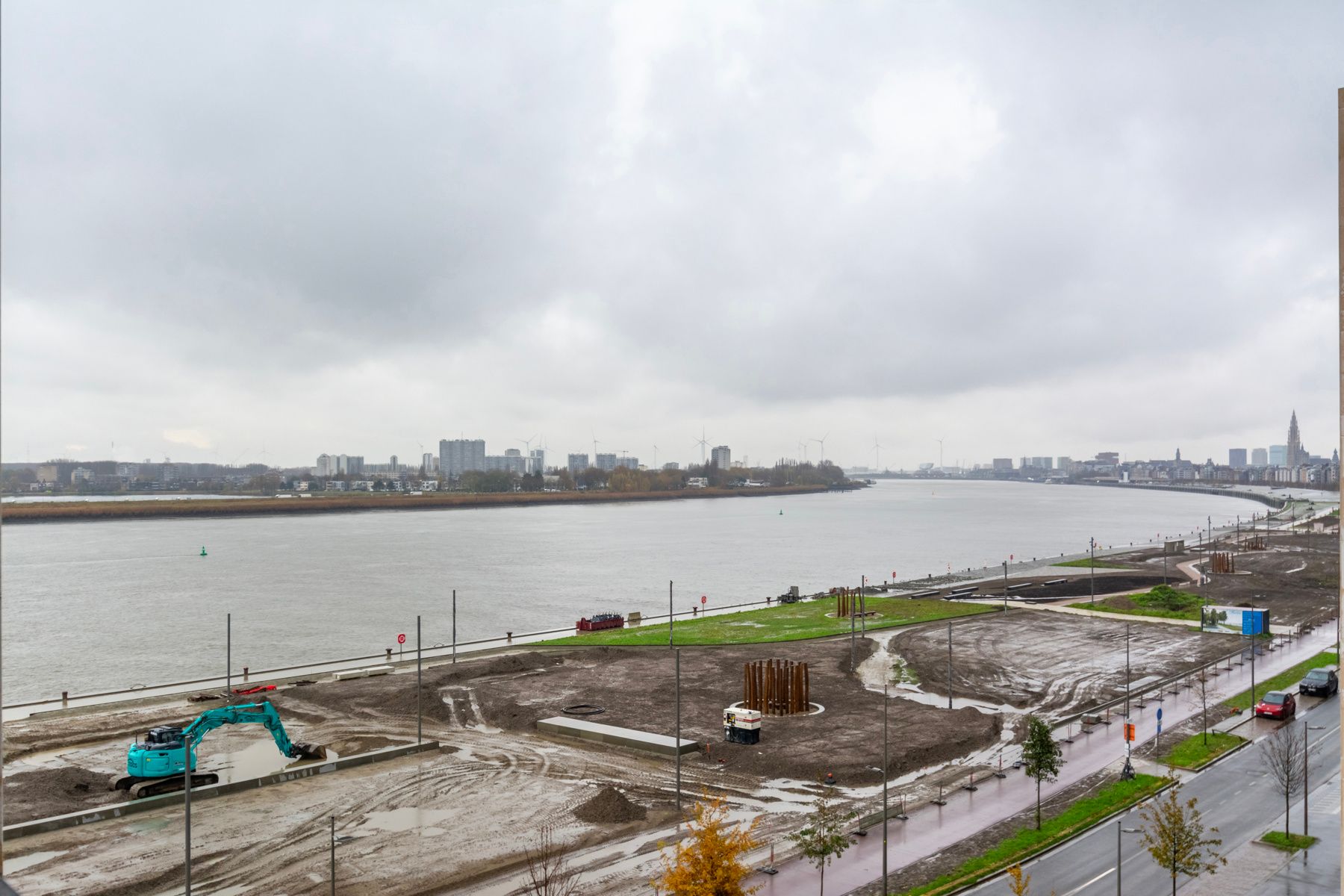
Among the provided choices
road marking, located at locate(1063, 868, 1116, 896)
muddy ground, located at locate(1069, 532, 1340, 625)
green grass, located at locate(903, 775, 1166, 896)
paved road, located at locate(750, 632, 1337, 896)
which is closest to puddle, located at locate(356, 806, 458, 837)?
paved road, located at locate(750, 632, 1337, 896)

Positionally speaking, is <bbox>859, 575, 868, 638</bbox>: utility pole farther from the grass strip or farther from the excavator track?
the excavator track

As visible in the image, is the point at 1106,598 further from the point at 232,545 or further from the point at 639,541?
the point at 232,545

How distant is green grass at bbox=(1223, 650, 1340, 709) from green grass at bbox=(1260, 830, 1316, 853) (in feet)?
49.2

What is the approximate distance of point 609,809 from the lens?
27.1 m

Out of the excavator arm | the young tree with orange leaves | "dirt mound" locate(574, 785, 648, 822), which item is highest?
the young tree with orange leaves

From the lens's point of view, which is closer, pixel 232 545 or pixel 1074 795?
pixel 1074 795

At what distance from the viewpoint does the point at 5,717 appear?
4219 cm

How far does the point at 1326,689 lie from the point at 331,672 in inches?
1811

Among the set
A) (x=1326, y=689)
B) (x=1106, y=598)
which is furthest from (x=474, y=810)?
(x=1106, y=598)

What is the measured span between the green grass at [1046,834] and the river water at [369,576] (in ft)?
146

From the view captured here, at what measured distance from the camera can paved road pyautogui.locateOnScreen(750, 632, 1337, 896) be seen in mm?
22328

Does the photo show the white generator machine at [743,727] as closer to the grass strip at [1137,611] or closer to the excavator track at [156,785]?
the excavator track at [156,785]

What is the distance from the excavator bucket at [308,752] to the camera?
3262 centimetres

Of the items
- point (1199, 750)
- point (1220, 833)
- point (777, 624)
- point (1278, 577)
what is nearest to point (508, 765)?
point (1220, 833)
